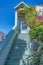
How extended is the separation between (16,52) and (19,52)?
0.20m

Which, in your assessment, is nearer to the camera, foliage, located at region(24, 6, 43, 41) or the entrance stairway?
foliage, located at region(24, 6, 43, 41)

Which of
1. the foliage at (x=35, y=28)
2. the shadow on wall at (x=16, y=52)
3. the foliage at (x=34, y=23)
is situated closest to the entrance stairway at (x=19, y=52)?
the shadow on wall at (x=16, y=52)

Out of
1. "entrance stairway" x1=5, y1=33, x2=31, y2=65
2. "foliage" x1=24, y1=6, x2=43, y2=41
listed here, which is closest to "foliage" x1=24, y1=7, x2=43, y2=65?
"foliage" x1=24, y1=6, x2=43, y2=41

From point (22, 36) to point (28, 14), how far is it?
5467 mm

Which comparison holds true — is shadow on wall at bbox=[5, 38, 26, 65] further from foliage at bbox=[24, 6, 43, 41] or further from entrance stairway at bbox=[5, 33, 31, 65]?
foliage at bbox=[24, 6, 43, 41]

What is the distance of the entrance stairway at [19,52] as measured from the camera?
15195 millimetres

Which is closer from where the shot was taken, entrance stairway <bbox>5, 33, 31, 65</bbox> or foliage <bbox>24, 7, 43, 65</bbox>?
foliage <bbox>24, 7, 43, 65</bbox>

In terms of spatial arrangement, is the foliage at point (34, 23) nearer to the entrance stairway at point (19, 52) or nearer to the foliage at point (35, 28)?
the foliage at point (35, 28)

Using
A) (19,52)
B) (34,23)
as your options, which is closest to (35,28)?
(34,23)

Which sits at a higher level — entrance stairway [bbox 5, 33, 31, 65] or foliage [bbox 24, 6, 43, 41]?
foliage [bbox 24, 6, 43, 41]

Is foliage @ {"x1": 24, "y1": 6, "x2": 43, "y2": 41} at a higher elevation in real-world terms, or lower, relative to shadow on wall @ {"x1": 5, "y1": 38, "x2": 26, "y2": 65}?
higher

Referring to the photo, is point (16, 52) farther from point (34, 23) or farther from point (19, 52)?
point (34, 23)

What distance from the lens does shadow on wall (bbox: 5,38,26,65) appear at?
602 inches

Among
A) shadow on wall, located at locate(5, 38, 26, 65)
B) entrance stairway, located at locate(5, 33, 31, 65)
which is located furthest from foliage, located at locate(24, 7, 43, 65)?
shadow on wall, located at locate(5, 38, 26, 65)
